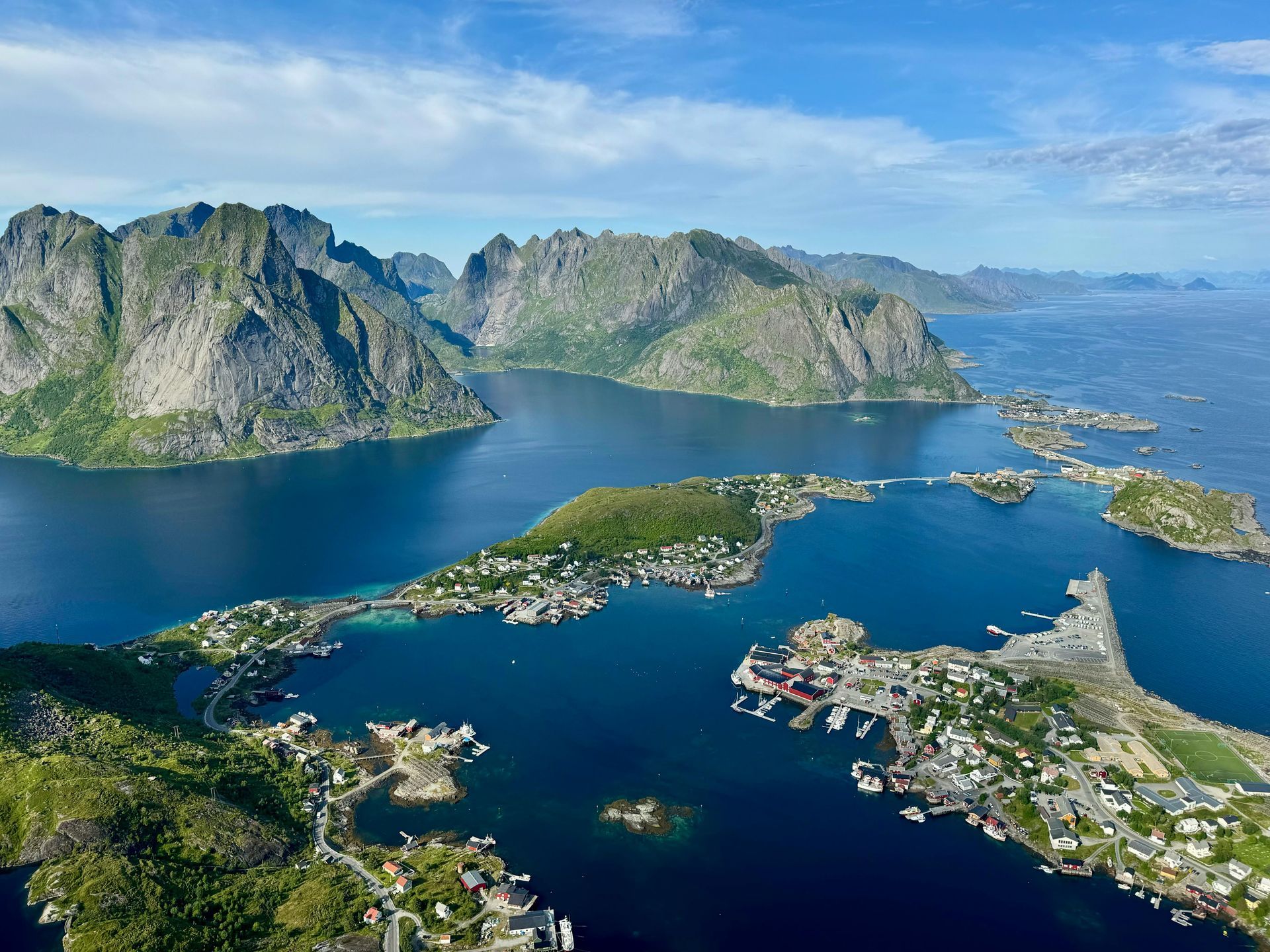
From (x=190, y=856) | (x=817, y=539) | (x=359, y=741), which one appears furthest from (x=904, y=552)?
(x=190, y=856)

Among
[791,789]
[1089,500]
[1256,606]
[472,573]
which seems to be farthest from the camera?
[1089,500]

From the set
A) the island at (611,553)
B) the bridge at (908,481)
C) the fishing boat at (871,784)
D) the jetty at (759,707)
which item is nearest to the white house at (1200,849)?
the fishing boat at (871,784)

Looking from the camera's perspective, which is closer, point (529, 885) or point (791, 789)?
point (529, 885)

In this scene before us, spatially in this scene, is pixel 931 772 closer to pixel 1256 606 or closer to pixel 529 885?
pixel 529 885

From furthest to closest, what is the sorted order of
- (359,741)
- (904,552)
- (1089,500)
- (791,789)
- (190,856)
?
(1089,500)
(904,552)
(359,741)
(791,789)
(190,856)

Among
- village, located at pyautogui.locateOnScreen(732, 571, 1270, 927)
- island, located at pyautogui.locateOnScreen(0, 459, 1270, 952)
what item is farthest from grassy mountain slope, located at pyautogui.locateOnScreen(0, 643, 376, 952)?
village, located at pyautogui.locateOnScreen(732, 571, 1270, 927)

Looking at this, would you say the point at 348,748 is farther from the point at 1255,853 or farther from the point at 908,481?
the point at 908,481
